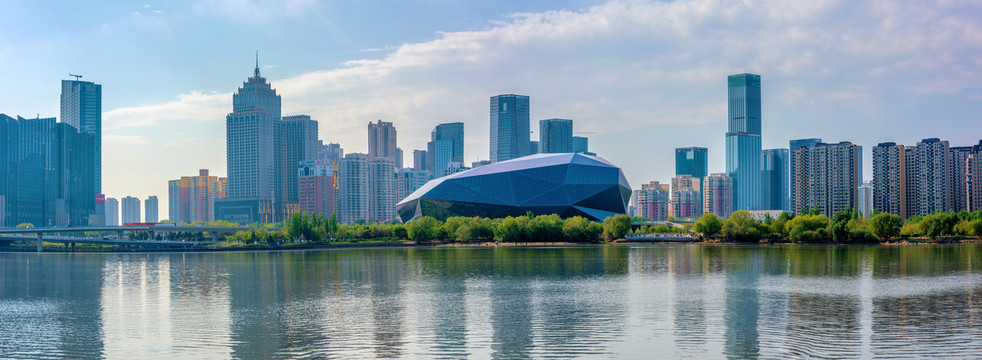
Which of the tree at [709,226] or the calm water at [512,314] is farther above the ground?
the tree at [709,226]

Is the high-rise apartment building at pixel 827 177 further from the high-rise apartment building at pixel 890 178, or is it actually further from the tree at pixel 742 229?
the tree at pixel 742 229

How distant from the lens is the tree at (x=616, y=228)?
12094 centimetres

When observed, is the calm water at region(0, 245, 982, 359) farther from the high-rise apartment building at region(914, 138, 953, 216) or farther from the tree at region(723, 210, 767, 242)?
the high-rise apartment building at region(914, 138, 953, 216)

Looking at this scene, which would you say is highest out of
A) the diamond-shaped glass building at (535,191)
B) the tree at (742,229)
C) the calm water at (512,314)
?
the diamond-shaped glass building at (535,191)

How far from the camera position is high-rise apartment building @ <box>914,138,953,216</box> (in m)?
152

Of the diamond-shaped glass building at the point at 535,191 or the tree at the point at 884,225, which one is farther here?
the diamond-shaped glass building at the point at 535,191

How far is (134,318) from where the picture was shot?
34594mm

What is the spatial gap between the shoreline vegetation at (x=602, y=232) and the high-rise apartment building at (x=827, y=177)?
42786 millimetres

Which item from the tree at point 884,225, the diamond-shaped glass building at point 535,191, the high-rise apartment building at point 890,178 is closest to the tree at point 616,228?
the diamond-shaped glass building at point 535,191

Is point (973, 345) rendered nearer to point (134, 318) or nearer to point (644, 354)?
point (644, 354)

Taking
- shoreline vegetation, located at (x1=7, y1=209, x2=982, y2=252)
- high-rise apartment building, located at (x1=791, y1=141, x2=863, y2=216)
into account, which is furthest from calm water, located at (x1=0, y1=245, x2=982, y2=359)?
high-rise apartment building, located at (x1=791, y1=141, x2=863, y2=216)

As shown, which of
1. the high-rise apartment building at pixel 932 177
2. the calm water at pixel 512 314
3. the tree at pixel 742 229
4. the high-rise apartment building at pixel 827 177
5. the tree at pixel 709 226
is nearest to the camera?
the calm water at pixel 512 314

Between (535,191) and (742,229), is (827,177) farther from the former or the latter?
(742,229)

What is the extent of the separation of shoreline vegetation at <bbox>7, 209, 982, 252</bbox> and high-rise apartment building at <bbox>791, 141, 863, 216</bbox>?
4279 cm
